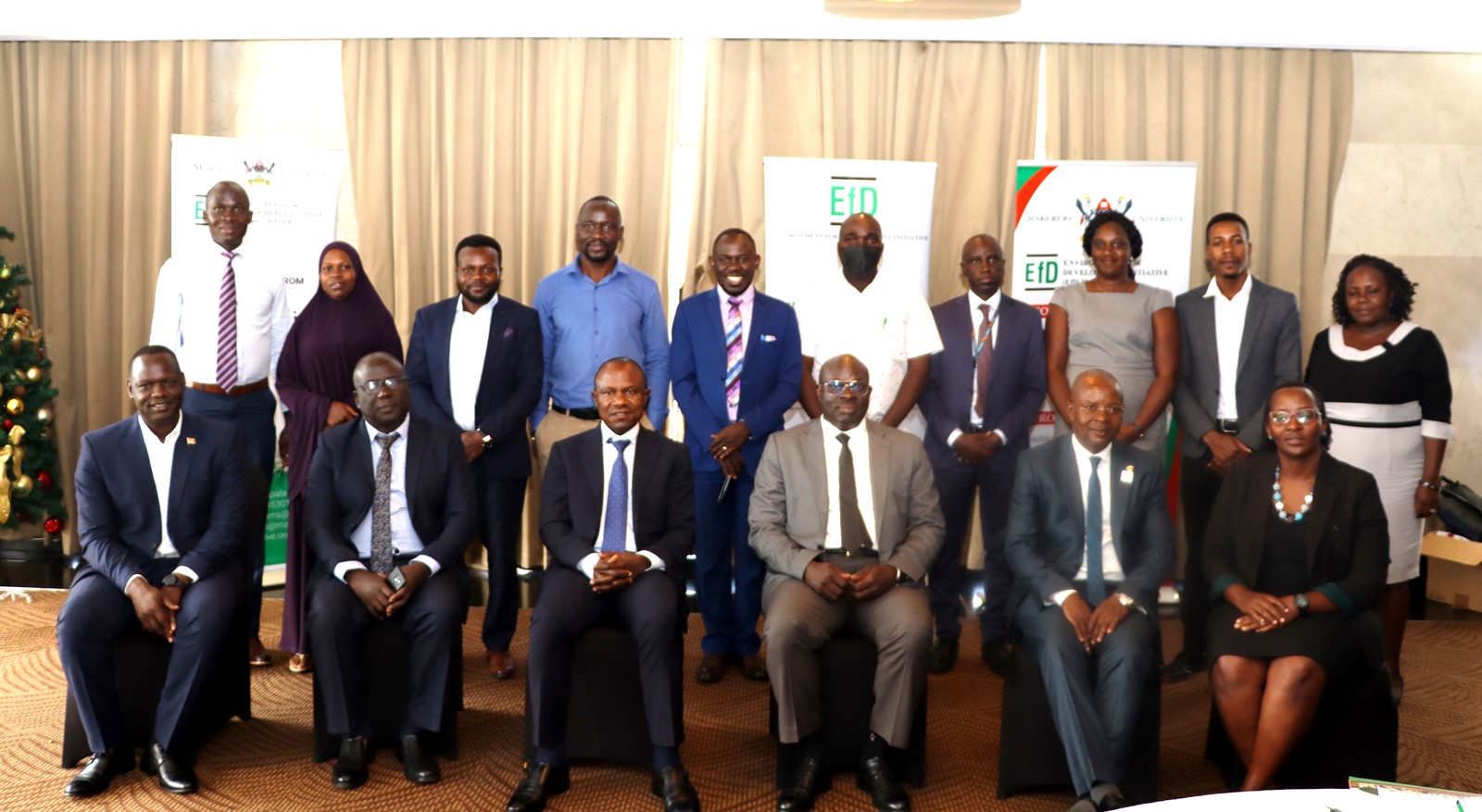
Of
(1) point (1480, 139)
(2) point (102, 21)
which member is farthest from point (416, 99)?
(1) point (1480, 139)

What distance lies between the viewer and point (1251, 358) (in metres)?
4.67

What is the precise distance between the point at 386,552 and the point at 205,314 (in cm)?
163

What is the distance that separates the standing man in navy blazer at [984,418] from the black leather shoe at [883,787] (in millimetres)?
1318

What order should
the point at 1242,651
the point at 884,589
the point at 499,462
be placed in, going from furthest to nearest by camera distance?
the point at 499,462 < the point at 884,589 < the point at 1242,651

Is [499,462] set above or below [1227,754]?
above

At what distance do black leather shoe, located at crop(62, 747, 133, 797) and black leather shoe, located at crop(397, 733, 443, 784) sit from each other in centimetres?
87

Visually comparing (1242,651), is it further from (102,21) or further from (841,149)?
(102,21)

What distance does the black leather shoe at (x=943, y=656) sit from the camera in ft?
15.8

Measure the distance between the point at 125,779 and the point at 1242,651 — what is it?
3.47m

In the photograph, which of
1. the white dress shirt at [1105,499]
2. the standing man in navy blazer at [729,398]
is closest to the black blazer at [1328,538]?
the white dress shirt at [1105,499]

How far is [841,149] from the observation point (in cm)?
665

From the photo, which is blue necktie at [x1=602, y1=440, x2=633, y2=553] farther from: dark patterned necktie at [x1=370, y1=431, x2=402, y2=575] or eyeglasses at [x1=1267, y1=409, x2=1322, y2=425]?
eyeglasses at [x1=1267, y1=409, x2=1322, y2=425]

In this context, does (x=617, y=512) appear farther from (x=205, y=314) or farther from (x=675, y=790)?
(x=205, y=314)

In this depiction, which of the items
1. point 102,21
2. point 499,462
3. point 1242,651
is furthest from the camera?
point 102,21
